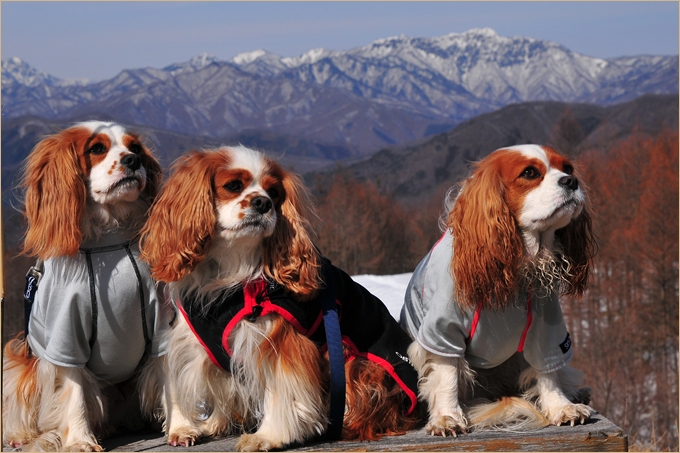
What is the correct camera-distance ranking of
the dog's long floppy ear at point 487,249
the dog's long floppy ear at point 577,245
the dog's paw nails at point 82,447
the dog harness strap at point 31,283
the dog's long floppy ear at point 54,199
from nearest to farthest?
the dog's long floppy ear at point 54,199 → the dog's paw nails at point 82,447 → the dog's long floppy ear at point 487,249 → the dog harness strap at point 31,283 → the dog's long floppy ear at point 577,245

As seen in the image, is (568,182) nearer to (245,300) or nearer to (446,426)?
(446,426)

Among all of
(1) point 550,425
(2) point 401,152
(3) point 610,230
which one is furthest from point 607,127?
(1) point 550,425

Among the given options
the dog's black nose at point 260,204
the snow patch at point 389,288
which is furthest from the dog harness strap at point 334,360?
the snow patch at point 389,288

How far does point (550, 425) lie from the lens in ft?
14.3

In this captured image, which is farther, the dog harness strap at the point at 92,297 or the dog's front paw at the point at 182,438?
the dog's front paw at the point at 182,438

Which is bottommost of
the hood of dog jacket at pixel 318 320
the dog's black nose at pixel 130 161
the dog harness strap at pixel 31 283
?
the hood of dog jacket at pixel 318 320

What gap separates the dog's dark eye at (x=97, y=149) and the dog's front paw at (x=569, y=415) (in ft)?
9.98

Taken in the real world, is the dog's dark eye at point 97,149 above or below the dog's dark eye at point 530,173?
above

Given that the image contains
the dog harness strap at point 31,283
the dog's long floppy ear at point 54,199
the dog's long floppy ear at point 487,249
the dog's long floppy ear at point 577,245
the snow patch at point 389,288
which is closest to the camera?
the dog's long floppy ear at point 54,199

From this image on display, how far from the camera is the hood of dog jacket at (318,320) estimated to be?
3.99 meters

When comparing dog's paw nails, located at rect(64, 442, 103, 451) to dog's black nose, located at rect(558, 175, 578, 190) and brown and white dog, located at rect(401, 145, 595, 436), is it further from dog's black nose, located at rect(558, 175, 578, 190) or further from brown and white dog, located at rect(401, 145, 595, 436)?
dog's black nose, located at rect(558, 175, 578, 190)

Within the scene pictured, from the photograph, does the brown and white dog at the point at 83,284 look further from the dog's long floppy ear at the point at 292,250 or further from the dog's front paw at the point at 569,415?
the dog's front paw at the point at 569,415

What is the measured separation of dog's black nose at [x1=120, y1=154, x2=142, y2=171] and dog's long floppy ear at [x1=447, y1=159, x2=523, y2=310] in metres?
1.85

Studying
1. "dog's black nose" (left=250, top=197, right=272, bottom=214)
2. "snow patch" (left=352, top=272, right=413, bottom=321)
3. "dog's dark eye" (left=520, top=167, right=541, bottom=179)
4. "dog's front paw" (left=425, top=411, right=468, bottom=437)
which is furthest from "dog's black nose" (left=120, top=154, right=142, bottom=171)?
"snow patch" (left=352, top=272, right=413, bottom=321)
